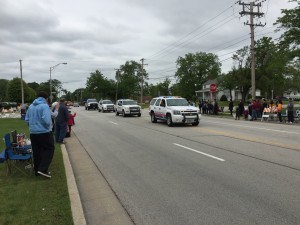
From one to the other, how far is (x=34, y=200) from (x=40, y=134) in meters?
1.98

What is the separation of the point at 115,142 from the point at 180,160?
509cm

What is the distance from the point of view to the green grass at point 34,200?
205 inches

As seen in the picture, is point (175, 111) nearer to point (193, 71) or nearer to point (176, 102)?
point (176, 102)

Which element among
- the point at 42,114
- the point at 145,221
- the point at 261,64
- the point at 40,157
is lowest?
the point at 145,221

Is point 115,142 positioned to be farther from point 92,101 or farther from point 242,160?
point 92,101

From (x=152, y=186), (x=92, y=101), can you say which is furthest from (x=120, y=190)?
(x=92, y=101)

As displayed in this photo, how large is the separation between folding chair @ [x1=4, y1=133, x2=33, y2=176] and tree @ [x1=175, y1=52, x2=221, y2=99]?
96.3 m

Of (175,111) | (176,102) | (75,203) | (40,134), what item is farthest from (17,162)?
(176,102)

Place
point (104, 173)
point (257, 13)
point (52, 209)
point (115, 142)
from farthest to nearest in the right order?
point (257, 13) < point (115, 142) < point (104, 173) < point (52, 209)

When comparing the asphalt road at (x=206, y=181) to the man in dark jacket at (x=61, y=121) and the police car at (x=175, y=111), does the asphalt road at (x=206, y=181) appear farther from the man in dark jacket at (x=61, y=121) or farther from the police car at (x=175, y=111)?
the police car at (x=175, y=111)

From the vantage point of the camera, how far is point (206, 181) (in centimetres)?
738

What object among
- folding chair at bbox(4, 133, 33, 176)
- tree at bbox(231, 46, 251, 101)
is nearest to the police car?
folding chair at bbox(4, 133, 33, 176)

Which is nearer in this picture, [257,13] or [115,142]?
[115,142]

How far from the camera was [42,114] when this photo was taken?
7.77 metres
